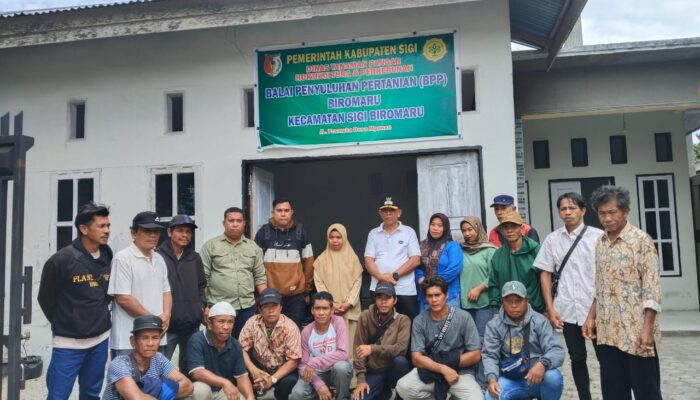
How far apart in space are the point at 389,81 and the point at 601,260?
140 inches

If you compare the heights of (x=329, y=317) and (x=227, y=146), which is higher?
(x=227, y=146)

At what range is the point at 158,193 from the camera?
6.98 m

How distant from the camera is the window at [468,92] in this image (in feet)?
21.4

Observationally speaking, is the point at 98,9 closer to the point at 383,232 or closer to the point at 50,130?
the point at 50,130

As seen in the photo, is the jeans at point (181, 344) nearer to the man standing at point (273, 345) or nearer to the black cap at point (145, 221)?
the man standing at point (273, 345)

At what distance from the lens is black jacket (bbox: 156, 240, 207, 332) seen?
453cm

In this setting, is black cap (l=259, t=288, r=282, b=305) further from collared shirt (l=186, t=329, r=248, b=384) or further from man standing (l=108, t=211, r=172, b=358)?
man standing (l=108, t=211, r=172, b=358)

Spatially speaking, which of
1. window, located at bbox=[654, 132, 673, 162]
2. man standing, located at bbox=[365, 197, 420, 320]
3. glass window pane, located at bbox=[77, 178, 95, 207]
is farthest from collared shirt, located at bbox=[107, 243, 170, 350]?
window, located at bbox=[654, 132, 673, 162]

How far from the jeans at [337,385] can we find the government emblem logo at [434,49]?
373 cm

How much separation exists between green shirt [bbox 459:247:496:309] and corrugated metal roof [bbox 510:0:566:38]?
10.9 feet

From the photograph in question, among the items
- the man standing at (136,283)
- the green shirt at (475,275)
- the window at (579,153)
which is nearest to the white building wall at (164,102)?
the green shirt at (475,275)

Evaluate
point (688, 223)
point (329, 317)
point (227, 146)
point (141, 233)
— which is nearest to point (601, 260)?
point (329, 317)

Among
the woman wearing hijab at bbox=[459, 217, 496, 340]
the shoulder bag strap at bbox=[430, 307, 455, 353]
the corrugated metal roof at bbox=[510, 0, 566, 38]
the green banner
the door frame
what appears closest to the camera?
the shoulder bag strap at bbox=[430, 307, 455, 353]

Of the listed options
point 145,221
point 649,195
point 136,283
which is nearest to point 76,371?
point 136,283
